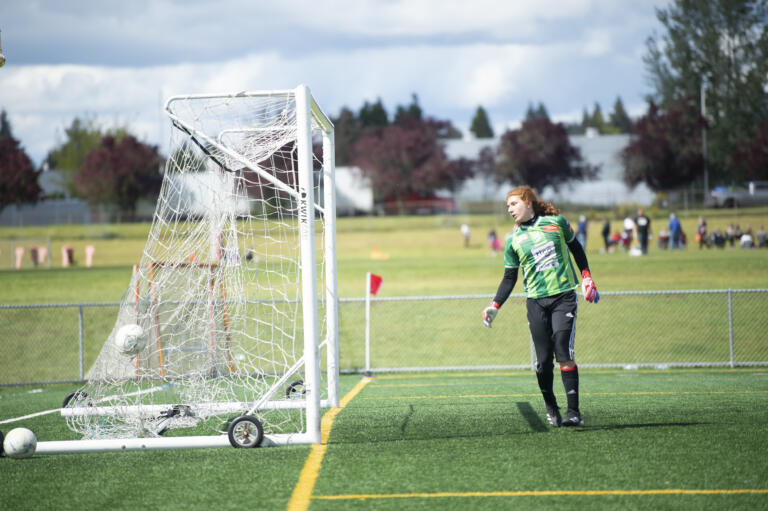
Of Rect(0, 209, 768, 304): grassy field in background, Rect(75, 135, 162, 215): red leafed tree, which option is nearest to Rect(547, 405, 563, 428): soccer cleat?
Rect(0, 209, 768, 304): grassy field in background

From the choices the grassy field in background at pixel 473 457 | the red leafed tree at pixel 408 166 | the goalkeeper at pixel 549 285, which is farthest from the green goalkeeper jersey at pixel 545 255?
the red leafed tree at pixel 408 166

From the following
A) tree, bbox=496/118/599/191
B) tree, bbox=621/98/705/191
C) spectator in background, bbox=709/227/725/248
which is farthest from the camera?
tree, bbox=496/118/599/191

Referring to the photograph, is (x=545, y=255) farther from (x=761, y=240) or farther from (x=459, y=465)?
(x=761, y=240)

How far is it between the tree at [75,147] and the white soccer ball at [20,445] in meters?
65.6

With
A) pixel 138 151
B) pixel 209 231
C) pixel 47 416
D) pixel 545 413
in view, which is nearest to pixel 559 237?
pixel 545 413

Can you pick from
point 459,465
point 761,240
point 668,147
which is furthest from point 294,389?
point 668,147

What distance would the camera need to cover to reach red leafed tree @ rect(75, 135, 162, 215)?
5897 cm

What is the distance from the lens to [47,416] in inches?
333

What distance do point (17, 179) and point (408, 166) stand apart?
31888 mm

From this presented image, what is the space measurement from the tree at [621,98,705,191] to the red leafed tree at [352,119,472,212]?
15842mm

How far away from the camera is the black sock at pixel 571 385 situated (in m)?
6.57

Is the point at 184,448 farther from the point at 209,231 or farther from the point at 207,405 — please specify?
the point at 209,231

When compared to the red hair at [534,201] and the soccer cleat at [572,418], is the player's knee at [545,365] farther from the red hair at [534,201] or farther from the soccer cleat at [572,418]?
the red hair at [534,201]

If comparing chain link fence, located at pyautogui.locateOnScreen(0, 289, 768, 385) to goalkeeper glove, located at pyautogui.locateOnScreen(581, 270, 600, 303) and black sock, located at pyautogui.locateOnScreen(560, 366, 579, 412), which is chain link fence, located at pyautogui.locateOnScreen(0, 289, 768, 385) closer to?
black sock, located at pyautogui.locateOnScreen(560, 366, 579, 412)
